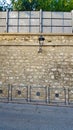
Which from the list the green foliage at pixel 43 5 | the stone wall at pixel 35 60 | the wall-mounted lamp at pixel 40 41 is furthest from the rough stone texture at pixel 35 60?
the green foliage at pixel 43 5

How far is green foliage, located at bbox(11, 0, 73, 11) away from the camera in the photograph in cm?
2512

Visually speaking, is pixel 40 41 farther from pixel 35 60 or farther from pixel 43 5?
pixel 43 5

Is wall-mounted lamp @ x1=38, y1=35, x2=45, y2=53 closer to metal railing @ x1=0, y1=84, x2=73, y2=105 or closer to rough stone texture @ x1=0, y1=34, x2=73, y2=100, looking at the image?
rough stone texture @ x1=0, y1=34, x2=73, y2=100

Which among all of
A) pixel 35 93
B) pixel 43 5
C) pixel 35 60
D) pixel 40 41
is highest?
pixel 43 5

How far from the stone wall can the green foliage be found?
7.72 m

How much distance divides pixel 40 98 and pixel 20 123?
8891 millimetres

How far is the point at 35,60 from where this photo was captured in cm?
1817

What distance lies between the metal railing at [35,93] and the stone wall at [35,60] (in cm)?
51

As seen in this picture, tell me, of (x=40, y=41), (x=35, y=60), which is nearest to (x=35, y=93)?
(x=35, y=60)

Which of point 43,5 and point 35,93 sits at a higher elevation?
point 43,5

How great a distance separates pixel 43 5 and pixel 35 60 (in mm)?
8874

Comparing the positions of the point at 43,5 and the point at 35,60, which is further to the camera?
the point at 43,5

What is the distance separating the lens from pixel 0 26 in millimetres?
18938

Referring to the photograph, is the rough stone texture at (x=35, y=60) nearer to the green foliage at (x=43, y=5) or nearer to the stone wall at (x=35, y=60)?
the stone wall at (x=35, y=60)
